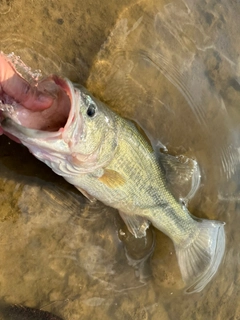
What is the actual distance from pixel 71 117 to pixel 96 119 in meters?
0.31

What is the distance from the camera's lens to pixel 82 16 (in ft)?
11.3

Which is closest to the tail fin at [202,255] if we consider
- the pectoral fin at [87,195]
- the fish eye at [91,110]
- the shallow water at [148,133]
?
the shallow water at [148,133]

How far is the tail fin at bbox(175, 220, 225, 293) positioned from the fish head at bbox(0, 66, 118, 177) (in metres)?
1.55

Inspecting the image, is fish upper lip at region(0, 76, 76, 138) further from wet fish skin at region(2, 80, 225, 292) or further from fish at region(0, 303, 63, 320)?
fish at region(0, 303, 63, 320)

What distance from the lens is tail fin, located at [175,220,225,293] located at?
12.7 ft

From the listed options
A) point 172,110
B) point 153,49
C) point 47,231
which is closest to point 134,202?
point 47,231

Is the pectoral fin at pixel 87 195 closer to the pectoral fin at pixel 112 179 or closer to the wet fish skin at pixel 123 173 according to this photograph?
the wet fish skin at pixel 123 173

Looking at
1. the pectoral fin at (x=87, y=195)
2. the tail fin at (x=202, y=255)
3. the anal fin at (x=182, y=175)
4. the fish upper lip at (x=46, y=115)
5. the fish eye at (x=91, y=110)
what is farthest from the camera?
the tail fin at (x=202, y=255)

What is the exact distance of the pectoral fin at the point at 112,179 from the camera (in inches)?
120

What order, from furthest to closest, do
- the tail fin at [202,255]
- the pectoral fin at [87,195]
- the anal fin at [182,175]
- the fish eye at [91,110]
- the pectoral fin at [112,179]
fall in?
the tail fin at [202,255] → the anal fin at [182,175] → the pectoral fin at [87,195] → the pectoral fin at [112,179] → the fish eye at [91,110]

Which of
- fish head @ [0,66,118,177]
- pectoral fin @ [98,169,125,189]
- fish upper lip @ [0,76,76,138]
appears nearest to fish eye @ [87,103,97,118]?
fish head @ [0,66,118,177]

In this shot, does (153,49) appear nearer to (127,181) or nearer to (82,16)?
(82,16)

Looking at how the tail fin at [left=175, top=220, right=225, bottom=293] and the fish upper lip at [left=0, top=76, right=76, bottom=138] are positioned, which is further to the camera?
the tail fin at [left=175, top=220, right=225, bottom=293]

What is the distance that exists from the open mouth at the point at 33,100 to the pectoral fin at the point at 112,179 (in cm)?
A: 59
